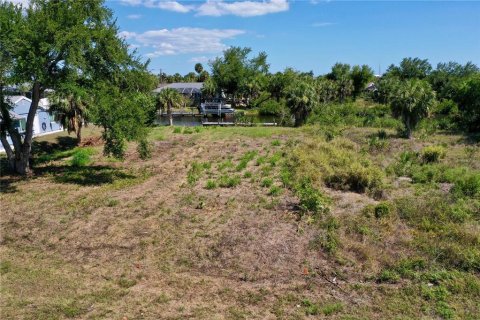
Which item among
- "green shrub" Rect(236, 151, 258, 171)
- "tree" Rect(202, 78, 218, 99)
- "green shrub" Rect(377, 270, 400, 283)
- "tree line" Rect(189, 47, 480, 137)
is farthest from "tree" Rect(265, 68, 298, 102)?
"green shrub" Rect(377, 270, 400, 283)

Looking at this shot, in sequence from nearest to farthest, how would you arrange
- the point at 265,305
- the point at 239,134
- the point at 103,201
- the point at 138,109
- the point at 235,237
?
the point at 265,305
the point at 235,237
the point at 103,201
the point at 138,109
the point at 239,134

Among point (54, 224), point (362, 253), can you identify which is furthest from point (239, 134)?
point (362, 253)

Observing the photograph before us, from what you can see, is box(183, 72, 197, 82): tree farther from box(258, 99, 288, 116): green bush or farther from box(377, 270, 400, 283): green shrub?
box(377, 270, 400, 283): green shrub

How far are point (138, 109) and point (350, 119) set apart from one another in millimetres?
20283

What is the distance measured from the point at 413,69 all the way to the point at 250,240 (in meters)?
80.6

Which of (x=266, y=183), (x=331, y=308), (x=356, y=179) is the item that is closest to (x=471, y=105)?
(x=356, y=179)

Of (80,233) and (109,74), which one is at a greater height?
(109,74)

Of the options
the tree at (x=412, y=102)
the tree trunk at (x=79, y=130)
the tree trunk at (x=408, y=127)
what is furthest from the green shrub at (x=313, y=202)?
the tree trunk at (x=79, y=130)

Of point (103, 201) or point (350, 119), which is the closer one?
point (103, 201)

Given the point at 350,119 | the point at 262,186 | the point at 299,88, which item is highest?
the point at 299,88

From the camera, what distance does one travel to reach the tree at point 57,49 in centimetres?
1555

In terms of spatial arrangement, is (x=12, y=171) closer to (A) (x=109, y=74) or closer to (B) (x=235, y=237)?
(A) (x=109, y=74)

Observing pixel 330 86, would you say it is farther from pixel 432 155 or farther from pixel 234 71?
pixel 432 155

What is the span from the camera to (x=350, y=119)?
3266 centimetres
